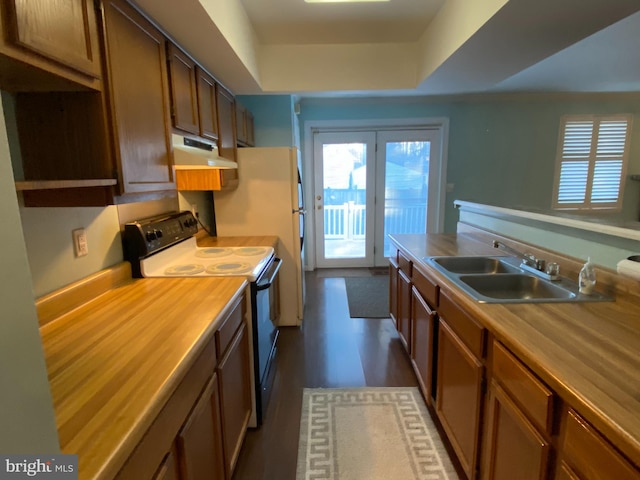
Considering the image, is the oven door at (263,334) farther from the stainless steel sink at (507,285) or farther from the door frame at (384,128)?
the door frame at (384,128)

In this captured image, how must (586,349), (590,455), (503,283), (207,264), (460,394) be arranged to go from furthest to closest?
(207,264), (503,283), (460,394), (586,349), (590,455)

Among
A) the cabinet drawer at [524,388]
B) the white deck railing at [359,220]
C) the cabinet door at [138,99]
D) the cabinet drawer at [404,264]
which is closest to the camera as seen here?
the cabinet drawer at [524,388]

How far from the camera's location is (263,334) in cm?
204

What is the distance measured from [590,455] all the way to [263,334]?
5.25 feet

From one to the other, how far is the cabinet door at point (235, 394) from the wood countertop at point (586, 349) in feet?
3.46

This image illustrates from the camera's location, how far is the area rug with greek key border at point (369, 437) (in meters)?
1.64

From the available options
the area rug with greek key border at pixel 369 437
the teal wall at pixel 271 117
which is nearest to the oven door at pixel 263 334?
the area rug with greek key border at pixel 369 437

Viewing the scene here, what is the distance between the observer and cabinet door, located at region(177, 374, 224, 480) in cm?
100

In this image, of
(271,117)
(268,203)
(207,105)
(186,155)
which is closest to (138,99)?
(186,155)

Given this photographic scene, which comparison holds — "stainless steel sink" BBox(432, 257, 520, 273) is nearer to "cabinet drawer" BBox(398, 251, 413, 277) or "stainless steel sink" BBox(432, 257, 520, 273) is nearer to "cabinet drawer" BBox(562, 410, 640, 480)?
"cabinet drawer" BBox(398, 251, 413, 277)

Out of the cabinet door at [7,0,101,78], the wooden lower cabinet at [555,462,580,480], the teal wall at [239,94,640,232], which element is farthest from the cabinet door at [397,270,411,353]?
the teal wall at [239,94,640,232]

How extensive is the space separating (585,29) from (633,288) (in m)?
1.43

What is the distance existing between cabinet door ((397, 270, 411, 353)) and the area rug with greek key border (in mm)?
355

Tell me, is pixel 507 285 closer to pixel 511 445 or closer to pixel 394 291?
pixel 511 445
